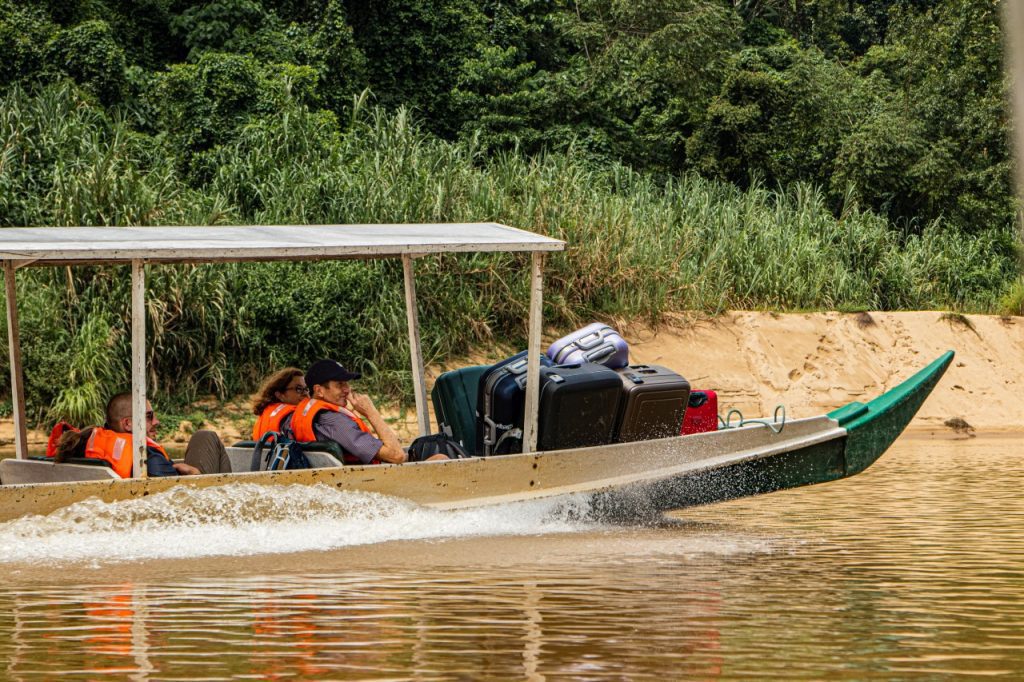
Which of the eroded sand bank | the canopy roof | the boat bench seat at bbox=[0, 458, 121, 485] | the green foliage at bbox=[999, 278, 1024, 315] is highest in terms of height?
the canopy roof

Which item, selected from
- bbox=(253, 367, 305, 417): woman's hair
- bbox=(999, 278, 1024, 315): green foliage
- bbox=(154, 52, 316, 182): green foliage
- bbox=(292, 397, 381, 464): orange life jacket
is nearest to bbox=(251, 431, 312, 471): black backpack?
bbox=(292, 397, 381, 464): orange life jacket

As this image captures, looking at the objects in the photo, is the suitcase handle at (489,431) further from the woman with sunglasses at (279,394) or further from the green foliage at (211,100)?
the green foliage at (211,100)

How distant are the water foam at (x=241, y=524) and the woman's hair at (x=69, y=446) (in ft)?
1.70

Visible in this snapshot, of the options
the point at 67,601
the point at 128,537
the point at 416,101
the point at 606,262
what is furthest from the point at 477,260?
the point at 67,601

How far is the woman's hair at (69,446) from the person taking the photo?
316 inches

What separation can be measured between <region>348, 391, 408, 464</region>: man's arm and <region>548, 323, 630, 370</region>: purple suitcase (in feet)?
3.67

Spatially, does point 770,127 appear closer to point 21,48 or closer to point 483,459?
point 21,48

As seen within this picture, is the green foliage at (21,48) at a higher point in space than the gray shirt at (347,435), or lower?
higher

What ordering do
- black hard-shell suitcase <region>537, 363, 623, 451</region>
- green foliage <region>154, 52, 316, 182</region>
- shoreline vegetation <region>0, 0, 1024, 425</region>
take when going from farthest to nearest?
1. green foliage <region>154, 52, 316, 182</region>
2. shoreline vegetation <region>0, 0, 1024, 425</region>
3. black hard-shell suitcase <region>537, 363, 623, 451</region>

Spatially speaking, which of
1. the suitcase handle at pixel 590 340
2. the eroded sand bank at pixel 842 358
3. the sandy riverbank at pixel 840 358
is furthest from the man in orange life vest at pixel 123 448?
Answer: the eroded sand bank at pixel 842 358

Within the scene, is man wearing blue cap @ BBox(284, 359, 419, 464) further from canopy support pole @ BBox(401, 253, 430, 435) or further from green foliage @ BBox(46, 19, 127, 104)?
green foliage @ BBox(46, 19, 127, 104)

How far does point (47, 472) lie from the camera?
8031 millimetres

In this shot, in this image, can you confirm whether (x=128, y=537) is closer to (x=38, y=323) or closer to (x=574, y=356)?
(x=574, y=356)

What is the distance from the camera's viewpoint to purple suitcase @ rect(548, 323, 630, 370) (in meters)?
8.79
